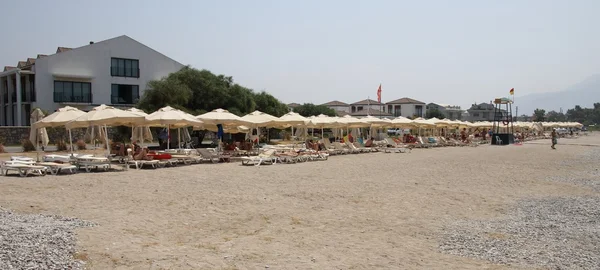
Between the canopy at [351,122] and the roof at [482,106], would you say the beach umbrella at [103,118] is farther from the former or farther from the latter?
the roof at [482,106]

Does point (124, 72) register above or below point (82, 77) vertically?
above

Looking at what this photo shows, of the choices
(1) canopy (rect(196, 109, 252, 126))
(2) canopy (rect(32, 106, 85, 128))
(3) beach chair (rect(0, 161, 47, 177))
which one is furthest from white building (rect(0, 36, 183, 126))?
(3) beach chair (rect(0, 161, 47, 177))

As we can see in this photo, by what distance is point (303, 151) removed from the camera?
22328mm

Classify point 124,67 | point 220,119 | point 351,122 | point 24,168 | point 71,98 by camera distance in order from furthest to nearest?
point 124,67, point 71,98, point 351,122, point 220,119, point 24,168

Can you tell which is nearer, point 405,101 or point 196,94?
point 196,94

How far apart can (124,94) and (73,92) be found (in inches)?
168

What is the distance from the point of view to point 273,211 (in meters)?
9.56

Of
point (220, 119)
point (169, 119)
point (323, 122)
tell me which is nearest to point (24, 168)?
point (169, 119)

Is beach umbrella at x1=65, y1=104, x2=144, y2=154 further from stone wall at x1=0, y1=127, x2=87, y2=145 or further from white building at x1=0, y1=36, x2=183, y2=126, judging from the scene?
white building at x1=0, y1=36, x2=183, y2=126

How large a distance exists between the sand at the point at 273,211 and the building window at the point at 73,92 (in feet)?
92.2

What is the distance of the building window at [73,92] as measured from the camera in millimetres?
40125

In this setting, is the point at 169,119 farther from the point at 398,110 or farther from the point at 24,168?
the point at 398,110

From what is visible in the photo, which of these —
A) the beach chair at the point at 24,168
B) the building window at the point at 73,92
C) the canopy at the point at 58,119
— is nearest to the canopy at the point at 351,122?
the canopy at the point at 58,119

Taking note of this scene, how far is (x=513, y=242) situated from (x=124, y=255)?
548 cm
